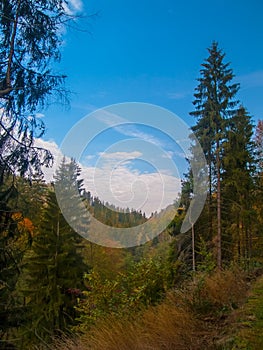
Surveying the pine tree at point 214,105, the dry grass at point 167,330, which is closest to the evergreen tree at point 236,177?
the pine tree at point 214,105

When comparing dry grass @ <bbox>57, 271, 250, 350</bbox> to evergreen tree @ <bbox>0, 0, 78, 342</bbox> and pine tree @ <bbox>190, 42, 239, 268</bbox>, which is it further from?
pine tree @ <bbox>190, 42, 239, 268</bbox>

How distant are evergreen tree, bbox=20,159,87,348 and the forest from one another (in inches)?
2.0

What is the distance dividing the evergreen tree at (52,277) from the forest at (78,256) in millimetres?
51

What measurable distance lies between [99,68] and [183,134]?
5.22 m

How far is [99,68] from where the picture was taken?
12.2m

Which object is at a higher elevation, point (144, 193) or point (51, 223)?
point (144, 193)

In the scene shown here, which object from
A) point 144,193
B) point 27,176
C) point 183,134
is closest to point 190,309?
point 27,176

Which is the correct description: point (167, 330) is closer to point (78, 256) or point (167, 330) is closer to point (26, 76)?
point (26, 76)

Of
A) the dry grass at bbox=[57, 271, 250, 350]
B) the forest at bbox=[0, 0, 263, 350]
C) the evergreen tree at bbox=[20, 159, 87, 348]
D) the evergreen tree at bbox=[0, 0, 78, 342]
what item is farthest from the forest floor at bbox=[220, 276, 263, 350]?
the evergreen tree at bbox=[20, 159, 87, 348]

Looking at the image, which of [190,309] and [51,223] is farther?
[51,223]

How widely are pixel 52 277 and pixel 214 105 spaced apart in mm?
11207

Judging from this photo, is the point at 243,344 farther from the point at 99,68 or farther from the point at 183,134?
the point at 183,134

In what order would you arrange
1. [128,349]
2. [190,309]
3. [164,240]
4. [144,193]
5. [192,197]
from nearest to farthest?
1. [128,349]
2. [190,309]
3. [144,193]
4. [192,197]
5. [164,240]

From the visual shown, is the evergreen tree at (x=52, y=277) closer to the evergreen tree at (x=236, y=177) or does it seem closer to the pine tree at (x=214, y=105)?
the pine tree at (x=214, y=105)
